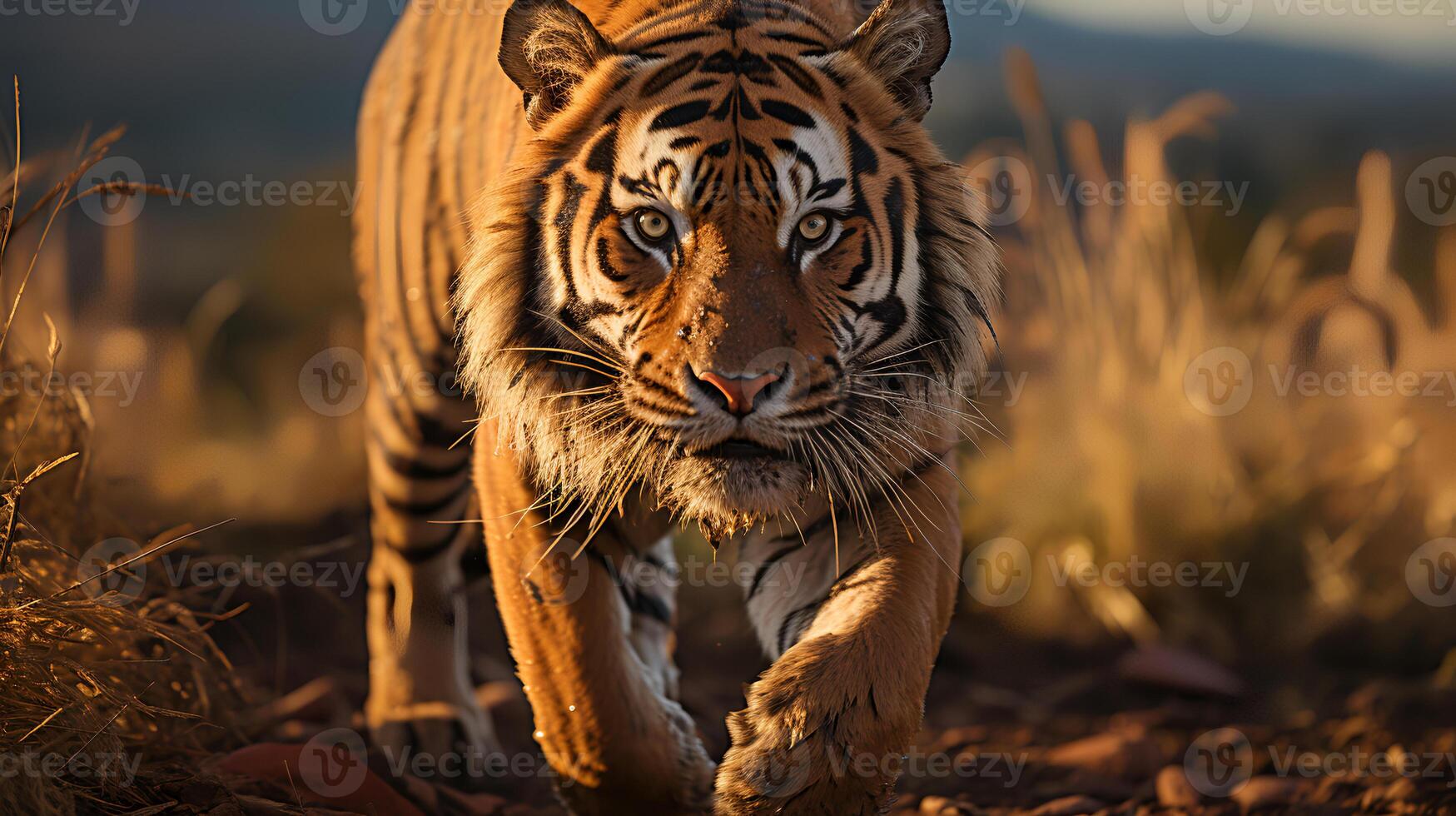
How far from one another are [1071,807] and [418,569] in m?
1.97

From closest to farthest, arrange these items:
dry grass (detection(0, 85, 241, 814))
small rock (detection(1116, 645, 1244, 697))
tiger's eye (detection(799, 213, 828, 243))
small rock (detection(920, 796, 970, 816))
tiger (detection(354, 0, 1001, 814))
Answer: dry grass (detection(0, 85, 241, 814))
tiger (detection(354, 0, 1001, 814))
tiger's eye (detection(799, 213, 828, 243))
small rock (detection(920, 796, 970, 816))
small rock (detection(1116, 645, 1244, 697))

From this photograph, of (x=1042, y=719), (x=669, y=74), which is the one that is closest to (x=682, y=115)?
(x=669, y=74)

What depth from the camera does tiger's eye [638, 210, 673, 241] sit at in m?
2.24

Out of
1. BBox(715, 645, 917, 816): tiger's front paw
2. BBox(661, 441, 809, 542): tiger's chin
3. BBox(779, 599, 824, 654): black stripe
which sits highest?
BBox(661, 441, 809, 542): tiger's chin

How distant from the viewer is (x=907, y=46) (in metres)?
2.45

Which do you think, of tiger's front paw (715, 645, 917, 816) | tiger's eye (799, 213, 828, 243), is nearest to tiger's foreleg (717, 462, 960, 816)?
tiger's front paw (715, 645, 917, 816)

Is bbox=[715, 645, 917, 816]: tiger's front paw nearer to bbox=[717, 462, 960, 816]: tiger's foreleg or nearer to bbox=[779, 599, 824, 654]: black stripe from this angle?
bbox=[717, 462, 960, 816]: tiger's foreleg

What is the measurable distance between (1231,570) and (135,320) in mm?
5339

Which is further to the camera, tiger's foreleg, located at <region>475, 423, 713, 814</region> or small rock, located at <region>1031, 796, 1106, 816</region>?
small rock, located at <region>1031, 796, 1106, 816</region>

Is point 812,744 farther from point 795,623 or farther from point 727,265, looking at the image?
point 727,265

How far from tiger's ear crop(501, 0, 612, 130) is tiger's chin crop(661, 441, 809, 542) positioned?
812 mm

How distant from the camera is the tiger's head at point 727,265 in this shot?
214 cm

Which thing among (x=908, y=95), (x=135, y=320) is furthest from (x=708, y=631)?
(x=135, y=320)

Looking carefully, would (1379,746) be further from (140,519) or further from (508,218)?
(140,519)
